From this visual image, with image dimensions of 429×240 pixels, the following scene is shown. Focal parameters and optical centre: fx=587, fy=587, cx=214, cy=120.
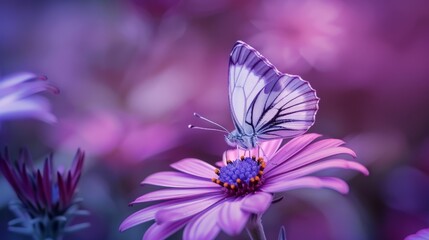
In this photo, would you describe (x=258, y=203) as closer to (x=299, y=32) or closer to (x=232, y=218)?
(x=232, y=218)

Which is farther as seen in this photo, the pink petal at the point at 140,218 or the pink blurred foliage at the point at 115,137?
the pink blurred foliage at the point at 115,137

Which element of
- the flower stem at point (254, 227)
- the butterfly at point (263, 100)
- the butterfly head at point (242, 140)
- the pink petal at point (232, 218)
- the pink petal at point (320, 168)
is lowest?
the flower stem at point (254, 227)

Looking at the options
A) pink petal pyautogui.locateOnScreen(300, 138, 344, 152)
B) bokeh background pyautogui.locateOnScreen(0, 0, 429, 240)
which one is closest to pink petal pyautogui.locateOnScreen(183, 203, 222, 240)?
pink petal pyautogui.locateOnScreen(300, 138, 344, 152)

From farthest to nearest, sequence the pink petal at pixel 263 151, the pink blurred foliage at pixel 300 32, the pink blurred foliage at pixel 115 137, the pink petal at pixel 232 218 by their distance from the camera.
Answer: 1. the pink blurred foliage at pixel 300 32
2. the pink blurred foliage at pixel 115 137
3. the pink petal at pixel 263 151
4. the pink petal at pixel 232 218

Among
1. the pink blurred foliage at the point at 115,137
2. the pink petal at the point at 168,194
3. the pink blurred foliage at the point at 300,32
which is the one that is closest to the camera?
the pink petal at the point at 168,194

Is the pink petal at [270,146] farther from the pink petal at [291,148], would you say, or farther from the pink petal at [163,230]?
the pink petal at [163,230]

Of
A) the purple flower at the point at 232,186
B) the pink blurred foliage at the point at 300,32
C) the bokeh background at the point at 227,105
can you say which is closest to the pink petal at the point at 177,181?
the purple flower at the point at 232,186

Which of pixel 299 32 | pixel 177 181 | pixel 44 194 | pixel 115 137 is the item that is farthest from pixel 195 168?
pixel 299 32
